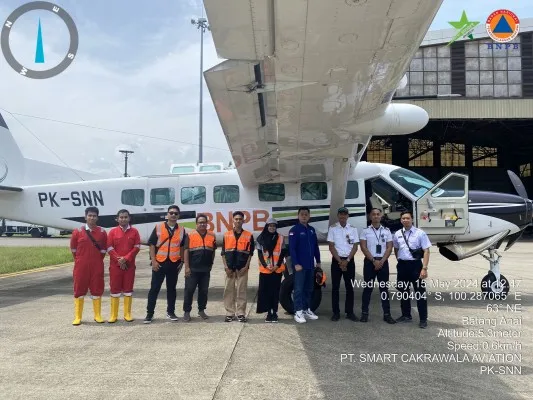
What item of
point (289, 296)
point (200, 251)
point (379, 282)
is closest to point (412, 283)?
point (379, 282)

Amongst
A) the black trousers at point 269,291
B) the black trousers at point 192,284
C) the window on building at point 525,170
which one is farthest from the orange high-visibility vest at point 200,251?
the window on building at point 525,170

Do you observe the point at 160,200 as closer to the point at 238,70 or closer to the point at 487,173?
the point at 238,70

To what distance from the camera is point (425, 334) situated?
19.9ft

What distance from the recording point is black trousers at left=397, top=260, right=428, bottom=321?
253 inches

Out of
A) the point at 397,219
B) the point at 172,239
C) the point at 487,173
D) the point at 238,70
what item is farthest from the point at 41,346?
the point at 487,173

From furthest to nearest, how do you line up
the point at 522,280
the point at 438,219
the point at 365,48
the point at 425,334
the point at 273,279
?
the point at 522,280 < the point at 438,219 < the point at 273,279 < the point at 425,334 < the point at 365,48

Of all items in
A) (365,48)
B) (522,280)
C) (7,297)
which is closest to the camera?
(365,48)

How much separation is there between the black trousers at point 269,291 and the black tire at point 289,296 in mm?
376

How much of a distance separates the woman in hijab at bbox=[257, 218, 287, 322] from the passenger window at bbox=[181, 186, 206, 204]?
10.2ft

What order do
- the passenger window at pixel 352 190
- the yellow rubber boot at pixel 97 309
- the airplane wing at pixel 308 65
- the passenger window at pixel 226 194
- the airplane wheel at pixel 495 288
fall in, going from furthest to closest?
1. the passenger window at pixel 226 194
2. the passenger window at pixel 352 190
3. the airplane wheel at pixel 495 288
4. the yellow rubber boot at pixel 97 309
5. the airplane wing at pixel 308 65

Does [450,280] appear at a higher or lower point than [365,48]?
lower

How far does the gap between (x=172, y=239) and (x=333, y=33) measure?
15.2 ft

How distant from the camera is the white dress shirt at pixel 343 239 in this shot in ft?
22.6

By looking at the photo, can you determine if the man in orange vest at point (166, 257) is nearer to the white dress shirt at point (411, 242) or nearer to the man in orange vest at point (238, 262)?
the man in orange vest at point (238, 262)
